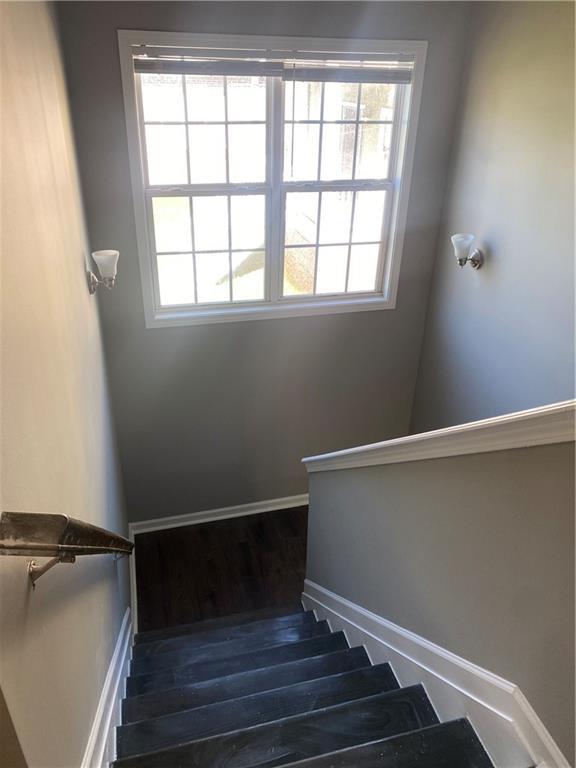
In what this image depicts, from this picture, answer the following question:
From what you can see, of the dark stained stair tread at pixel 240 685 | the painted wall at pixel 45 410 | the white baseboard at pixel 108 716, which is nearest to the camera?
the painted wall at pixel 45 410

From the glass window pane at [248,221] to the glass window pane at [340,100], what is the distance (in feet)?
2.02

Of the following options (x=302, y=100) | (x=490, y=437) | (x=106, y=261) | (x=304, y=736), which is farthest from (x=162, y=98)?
(x=304, y=736)

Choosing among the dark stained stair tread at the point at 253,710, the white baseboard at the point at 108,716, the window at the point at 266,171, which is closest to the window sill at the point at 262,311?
the window at the point at 266,171

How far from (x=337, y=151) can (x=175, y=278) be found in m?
1.24

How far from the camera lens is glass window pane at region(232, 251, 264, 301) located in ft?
11.4

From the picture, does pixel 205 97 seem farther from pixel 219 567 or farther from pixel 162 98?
pixel 219 567

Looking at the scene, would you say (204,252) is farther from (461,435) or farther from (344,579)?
(461,435)

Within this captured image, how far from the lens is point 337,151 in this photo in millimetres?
3299

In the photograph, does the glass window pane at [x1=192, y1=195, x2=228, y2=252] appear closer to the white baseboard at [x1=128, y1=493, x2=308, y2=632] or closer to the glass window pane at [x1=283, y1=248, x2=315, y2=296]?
the glass window pane at [x1=283, y1=248, x2=315, y2=296]

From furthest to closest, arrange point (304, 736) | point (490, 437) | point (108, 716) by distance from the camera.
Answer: point (108, 716)
point (304, 736)
point (490, 437)

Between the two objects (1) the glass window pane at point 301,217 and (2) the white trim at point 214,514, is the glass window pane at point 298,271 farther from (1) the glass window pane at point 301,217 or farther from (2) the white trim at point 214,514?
(2) the white trim at point 214,514

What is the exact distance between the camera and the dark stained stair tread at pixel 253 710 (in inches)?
72.6

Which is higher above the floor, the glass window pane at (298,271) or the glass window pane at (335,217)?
the glass window pane at (335,217)

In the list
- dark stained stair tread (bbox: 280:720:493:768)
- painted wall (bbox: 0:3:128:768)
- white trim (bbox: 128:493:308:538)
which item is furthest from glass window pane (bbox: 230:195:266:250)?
dark stained stair tread (bbox: 280:720:493:768)
